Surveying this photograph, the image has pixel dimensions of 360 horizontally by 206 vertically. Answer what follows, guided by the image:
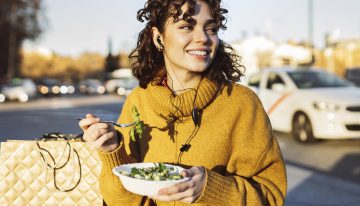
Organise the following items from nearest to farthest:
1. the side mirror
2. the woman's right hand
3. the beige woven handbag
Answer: the woman's right hand
the beige woven handbag
the side mirror

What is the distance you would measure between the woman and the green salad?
16cm

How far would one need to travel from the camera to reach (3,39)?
4731cm

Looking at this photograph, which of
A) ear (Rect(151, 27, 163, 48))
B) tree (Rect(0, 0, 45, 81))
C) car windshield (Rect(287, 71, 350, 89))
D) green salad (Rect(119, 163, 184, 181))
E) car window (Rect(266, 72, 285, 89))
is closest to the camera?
green salad (Rect(119, 163, 184, 181))

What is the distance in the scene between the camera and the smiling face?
1900 millimetres

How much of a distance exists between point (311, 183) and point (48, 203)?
4405mm

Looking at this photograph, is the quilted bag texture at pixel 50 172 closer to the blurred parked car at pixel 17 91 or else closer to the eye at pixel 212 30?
the eye at pixel 212 30

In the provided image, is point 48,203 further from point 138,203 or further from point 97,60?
point 97,60

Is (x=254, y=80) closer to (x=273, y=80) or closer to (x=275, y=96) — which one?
(x=273, y=80)

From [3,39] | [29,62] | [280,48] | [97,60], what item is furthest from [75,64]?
[3,39]

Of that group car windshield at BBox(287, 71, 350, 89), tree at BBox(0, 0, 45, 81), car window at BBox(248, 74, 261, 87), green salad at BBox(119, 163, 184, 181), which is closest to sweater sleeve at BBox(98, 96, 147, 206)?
green salad at BBox(119, 163, 184, 181)

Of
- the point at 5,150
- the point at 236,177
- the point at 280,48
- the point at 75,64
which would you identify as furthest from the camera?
the point at 75,64

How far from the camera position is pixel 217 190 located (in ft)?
5.52

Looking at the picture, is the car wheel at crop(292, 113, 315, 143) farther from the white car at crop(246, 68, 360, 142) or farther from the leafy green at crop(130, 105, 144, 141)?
the leafy green at crop(130, 105, 144, 141)

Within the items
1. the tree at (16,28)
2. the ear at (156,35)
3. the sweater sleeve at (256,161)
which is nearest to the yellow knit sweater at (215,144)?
the sweater sleeve at (256,161)
